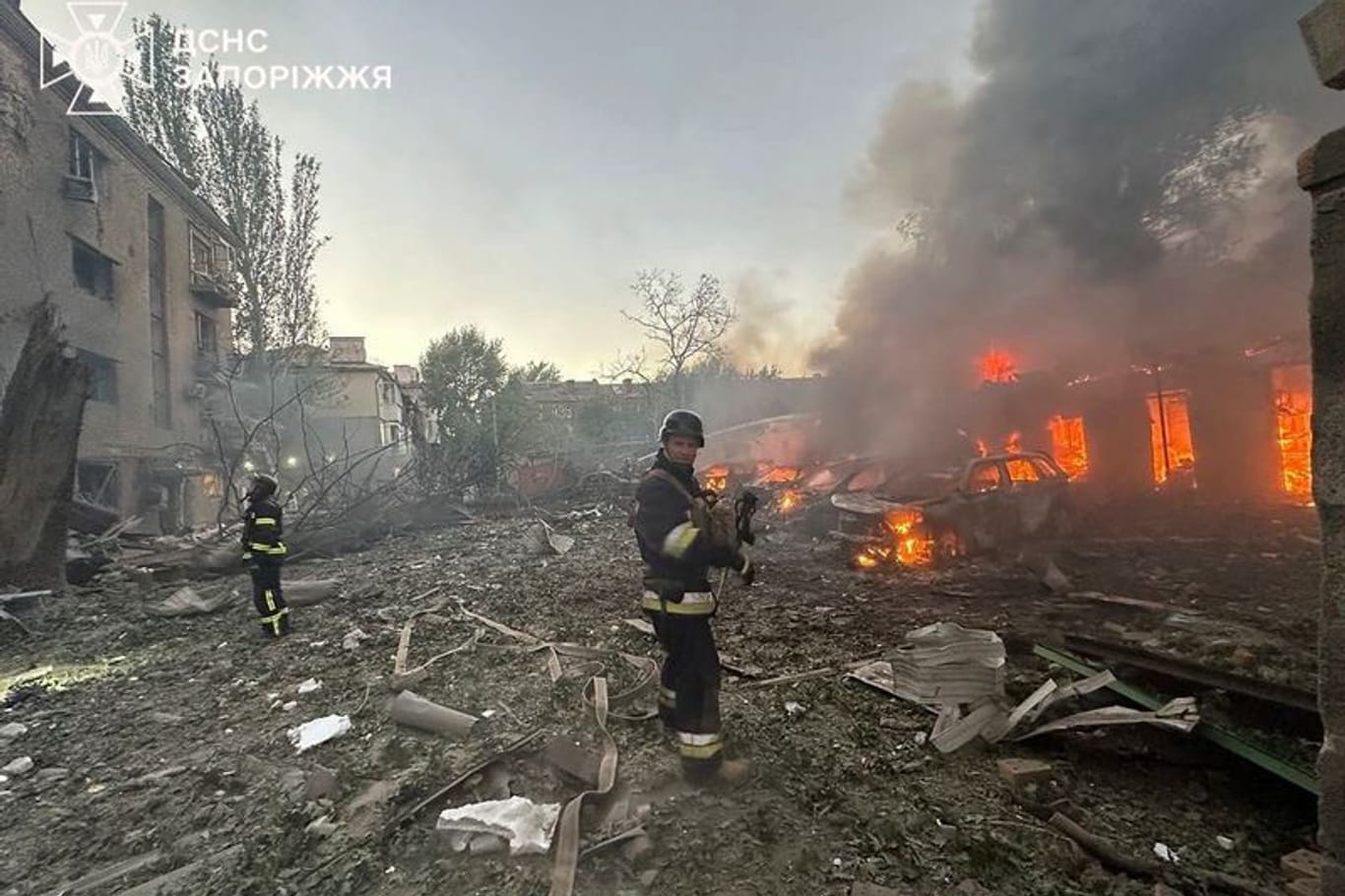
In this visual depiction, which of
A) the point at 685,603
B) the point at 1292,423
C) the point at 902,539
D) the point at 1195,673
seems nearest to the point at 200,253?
the point at 902,539

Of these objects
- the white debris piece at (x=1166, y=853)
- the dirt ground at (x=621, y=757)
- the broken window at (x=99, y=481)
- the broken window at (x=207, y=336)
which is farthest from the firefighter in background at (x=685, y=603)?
the broken window at (x=207, y=336)

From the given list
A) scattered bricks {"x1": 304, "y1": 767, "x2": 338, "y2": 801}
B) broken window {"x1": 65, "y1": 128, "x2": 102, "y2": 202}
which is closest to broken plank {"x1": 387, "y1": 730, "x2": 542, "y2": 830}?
scattered bricks {"x1": 304, "y1": 767, "x2": 338, "y2": 801}

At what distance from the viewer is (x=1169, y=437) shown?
1498 cm

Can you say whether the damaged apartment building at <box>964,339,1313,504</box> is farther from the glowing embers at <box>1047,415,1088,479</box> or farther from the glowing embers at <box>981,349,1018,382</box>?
the glowing embers at <box>981,349,1018,382</box>

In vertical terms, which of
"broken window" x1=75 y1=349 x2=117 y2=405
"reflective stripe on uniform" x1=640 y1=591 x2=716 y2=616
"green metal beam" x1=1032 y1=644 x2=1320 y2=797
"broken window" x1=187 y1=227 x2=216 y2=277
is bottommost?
"green metal beam" x1=1032 y1=644 x2=1320 y2=797

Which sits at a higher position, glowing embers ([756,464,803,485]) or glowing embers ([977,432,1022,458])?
glowing embers ([977,432,1022,458])

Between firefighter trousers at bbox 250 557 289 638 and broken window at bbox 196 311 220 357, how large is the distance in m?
19.5

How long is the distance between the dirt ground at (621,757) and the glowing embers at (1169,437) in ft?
29.1

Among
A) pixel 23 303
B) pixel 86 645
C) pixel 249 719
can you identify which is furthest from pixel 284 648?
pixel 23 303

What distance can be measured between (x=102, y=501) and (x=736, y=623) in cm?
1677

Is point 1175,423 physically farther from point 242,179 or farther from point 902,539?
point 242,179

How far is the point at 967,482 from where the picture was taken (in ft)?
28.7

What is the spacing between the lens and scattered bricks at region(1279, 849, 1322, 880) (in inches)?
86.3

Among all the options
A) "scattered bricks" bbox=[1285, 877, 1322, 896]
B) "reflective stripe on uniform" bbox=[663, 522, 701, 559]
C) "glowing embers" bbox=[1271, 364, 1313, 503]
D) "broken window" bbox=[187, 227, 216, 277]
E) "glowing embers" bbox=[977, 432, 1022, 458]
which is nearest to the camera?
"scattered bricks" bbox=[1285, 877, 1322, 896]
